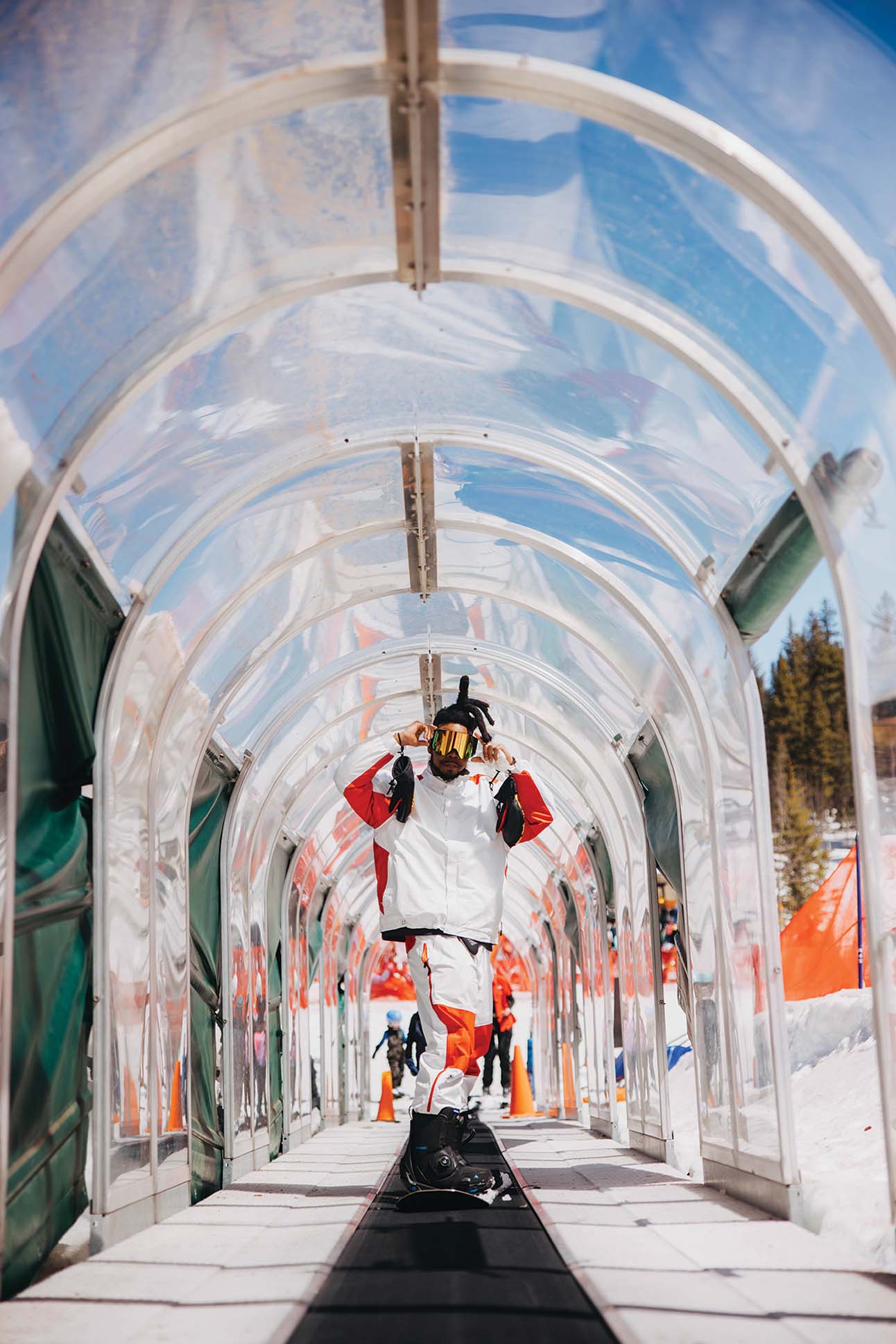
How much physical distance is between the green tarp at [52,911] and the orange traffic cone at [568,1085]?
44.6ft

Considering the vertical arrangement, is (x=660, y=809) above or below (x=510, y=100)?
below

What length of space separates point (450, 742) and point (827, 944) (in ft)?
34.0

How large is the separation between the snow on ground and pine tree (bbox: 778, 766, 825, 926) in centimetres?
3036

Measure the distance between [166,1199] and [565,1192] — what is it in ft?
6.88

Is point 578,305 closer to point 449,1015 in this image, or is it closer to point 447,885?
point 447,885

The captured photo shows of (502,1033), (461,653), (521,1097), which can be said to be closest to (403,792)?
(461,653)

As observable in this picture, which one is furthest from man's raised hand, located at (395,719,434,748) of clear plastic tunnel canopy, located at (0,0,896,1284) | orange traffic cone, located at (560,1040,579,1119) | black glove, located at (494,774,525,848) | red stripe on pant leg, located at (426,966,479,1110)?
orange traffic cone, located at (560,1040,579,1119)

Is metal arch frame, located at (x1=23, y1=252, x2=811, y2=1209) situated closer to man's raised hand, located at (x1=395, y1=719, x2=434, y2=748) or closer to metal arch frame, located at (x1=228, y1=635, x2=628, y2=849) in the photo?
man's raised hand, located at (x1=395, y1=719, x2=434, y2=748)

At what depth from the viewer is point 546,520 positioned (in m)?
8.52

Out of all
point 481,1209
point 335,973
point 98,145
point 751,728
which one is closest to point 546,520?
point 751,728

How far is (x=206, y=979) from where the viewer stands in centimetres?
962

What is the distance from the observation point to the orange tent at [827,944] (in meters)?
15.6

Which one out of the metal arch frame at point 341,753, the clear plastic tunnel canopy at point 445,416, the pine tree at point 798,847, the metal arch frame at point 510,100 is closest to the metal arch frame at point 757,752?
the clear plastic tunnel canopy at point 445,416

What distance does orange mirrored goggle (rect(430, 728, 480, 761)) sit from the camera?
717 centimetres
